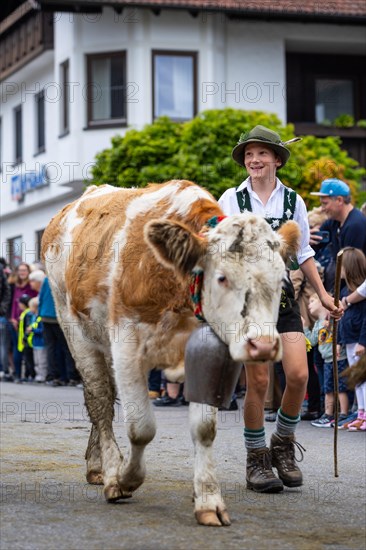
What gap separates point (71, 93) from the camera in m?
32.6

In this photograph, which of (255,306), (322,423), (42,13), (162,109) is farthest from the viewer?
(42,13)

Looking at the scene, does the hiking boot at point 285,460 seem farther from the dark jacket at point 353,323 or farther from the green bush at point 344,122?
the green bush at point 344,122

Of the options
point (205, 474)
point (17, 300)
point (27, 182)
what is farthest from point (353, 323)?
point (27, 182)

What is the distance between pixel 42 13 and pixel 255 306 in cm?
2929

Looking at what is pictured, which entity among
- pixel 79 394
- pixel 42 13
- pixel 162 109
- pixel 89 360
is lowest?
pixel 79 394

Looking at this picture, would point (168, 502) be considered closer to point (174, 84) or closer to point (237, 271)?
point (237, 271)

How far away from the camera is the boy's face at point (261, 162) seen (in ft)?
24.7

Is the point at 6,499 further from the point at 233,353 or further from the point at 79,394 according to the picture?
the point at 79,394

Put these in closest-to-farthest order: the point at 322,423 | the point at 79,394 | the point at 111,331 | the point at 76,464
Result: the point at 111,331, the point at 76,464, the point at 322,423, the point at 79,394

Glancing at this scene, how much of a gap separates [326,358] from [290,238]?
6.17 m

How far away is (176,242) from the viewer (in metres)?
5.96

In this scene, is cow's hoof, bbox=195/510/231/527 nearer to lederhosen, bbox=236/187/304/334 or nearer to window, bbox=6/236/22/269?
lederhosen, bbox=236/187/304/334

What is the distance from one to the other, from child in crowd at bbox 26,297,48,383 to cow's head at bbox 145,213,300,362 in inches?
553

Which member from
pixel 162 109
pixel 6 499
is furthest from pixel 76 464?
pixel 162 109
